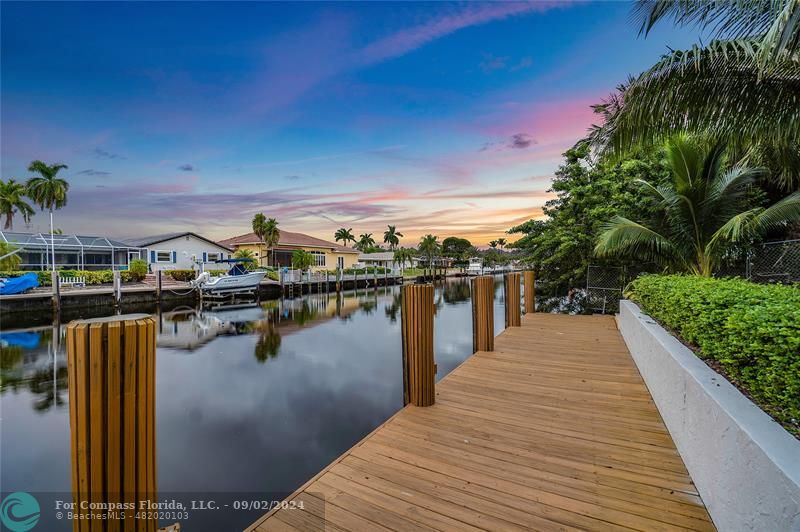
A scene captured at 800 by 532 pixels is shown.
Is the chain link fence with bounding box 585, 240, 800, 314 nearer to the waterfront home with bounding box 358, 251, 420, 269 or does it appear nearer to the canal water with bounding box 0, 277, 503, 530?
the canal water with bounding box 0, 277, 503, 530

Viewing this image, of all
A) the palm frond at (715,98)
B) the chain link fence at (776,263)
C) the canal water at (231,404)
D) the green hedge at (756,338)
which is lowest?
the canal water at (231,404)

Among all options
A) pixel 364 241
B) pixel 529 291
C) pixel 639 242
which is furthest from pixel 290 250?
pixel 364 241

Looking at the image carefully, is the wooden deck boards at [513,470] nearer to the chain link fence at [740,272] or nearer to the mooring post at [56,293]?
the chain link fence at [740,272]

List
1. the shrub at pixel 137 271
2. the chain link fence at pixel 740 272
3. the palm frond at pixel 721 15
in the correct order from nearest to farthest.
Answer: the palm frond at pixel 721 15 < the chain link fence at pixel 740 272 < the shrub at pixel 137 271

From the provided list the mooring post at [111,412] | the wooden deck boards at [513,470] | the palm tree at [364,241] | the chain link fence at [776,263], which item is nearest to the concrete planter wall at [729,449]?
the wooden deck boards at [513,470]

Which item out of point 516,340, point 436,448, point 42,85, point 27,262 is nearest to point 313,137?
point 42,85

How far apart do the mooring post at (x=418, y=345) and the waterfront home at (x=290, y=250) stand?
31452 mm

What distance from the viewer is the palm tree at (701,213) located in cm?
629

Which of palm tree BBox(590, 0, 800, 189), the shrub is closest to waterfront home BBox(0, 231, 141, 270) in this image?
the shrub

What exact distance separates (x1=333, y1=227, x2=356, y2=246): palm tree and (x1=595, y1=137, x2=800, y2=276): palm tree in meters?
63.8

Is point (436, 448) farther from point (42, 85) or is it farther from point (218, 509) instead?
point (42, 85)

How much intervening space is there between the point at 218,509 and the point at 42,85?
16.6m

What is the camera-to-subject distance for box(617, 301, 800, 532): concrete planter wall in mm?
1304

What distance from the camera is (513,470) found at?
2451 millimetres
